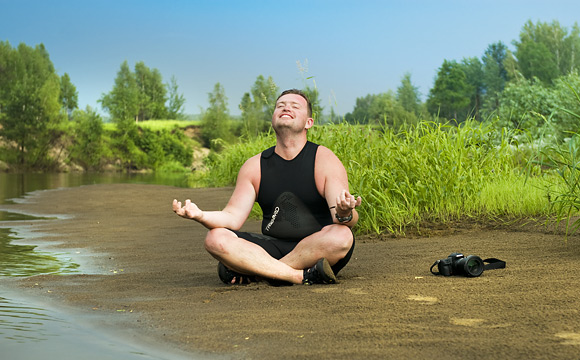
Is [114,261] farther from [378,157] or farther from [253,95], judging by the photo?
[253,95]

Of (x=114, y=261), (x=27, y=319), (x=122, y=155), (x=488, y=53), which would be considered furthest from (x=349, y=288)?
(x=488, y=53)

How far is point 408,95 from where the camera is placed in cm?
9156

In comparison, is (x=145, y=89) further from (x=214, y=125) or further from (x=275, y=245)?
(x=275, y=245)

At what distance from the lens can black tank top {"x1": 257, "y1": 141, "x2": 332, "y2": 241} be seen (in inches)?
185

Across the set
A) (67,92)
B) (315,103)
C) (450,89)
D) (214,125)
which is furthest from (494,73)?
(315,103)

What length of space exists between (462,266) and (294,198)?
1.30m

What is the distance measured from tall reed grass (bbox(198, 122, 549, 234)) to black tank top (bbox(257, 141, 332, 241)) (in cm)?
297

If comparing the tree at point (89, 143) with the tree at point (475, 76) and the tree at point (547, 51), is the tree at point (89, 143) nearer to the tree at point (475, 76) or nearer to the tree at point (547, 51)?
the tree at point (547, 51)

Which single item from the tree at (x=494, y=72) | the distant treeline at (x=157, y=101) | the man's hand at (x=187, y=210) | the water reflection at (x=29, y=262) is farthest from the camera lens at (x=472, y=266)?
the tree at (x=494, y=72)

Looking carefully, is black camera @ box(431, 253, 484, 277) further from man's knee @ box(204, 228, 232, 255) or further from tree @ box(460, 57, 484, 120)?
tree @ box(460, 57, 484, 120)

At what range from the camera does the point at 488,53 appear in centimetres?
9331

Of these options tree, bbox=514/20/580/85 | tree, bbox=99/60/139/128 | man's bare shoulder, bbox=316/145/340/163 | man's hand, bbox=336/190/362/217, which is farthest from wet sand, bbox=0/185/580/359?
tree, bbox=514/20/580/85

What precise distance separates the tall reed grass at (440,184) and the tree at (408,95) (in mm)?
81657

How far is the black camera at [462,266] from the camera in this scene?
460 cm
